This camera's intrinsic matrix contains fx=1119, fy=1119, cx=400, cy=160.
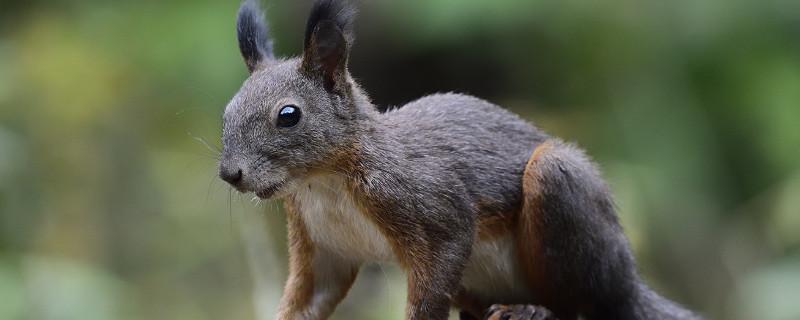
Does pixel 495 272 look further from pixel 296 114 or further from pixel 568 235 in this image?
pixel 296 114

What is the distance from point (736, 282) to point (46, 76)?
4235 millimetres

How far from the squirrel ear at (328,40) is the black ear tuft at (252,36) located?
26 cm

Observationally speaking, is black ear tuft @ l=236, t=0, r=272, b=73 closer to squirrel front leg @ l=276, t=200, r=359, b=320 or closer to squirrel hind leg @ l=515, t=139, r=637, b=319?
squirrel front leg @ l=276, t=200, r=359, b=320

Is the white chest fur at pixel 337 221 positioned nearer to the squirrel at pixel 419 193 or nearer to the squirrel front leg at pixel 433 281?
the squirrel at pixel 419 193

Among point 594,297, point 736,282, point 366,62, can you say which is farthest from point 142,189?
point 594,297

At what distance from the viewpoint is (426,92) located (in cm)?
705

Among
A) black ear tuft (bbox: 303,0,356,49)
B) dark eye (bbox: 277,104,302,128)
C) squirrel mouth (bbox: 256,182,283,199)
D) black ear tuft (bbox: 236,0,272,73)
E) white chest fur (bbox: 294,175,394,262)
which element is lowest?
white chest fur (bbox: 294,175,394,262)

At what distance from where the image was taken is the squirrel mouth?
290cm

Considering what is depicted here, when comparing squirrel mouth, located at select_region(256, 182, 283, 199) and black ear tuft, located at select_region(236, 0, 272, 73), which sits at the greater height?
black ear tuft, located at select_region(236, 0, 272, 73)

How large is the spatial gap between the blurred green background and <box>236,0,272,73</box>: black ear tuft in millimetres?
2879

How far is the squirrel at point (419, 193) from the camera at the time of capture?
9.82 feet

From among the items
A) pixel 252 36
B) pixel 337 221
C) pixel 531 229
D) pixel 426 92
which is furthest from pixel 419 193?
pixel 426 92

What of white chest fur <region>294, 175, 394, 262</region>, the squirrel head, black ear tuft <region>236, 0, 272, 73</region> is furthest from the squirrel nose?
black ear tuft <region>236, 0, 272, 73</region>

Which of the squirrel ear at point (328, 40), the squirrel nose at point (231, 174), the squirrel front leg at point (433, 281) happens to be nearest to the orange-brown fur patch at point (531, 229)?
the squirrel front leg at point (433, 281)
